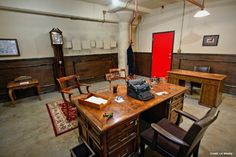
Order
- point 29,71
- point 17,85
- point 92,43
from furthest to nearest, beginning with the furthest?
point 92,43
point 29,71
point 17,85

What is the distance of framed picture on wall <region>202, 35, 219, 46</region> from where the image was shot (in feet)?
13.0

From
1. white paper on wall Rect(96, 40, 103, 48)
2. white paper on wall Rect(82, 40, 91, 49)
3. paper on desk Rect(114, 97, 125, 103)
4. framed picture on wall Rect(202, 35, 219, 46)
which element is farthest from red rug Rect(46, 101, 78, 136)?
framed picture on wall Rect(202, 35, 219, 46)

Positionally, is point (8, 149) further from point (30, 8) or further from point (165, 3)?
point (165, 3)

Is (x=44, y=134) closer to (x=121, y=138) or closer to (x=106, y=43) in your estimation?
(x=121, y=138)

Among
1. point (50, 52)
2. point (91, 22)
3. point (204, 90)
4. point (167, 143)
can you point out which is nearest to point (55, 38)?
point (50, 52)

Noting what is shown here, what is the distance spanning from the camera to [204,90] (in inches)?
123

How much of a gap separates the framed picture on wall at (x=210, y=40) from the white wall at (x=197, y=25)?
0.09 metres

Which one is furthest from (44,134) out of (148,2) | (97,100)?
(148,2)

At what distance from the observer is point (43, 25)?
13.1ft

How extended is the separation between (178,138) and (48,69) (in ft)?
14.0

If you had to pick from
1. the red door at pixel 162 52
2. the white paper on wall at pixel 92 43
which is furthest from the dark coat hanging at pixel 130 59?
the white paper on wall at pixel 92 43

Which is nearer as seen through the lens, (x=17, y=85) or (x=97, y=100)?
(x=97, y=100)

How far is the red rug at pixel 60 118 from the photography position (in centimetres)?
240

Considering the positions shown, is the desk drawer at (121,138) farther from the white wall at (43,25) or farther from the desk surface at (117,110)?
the white wall at (43,25)
